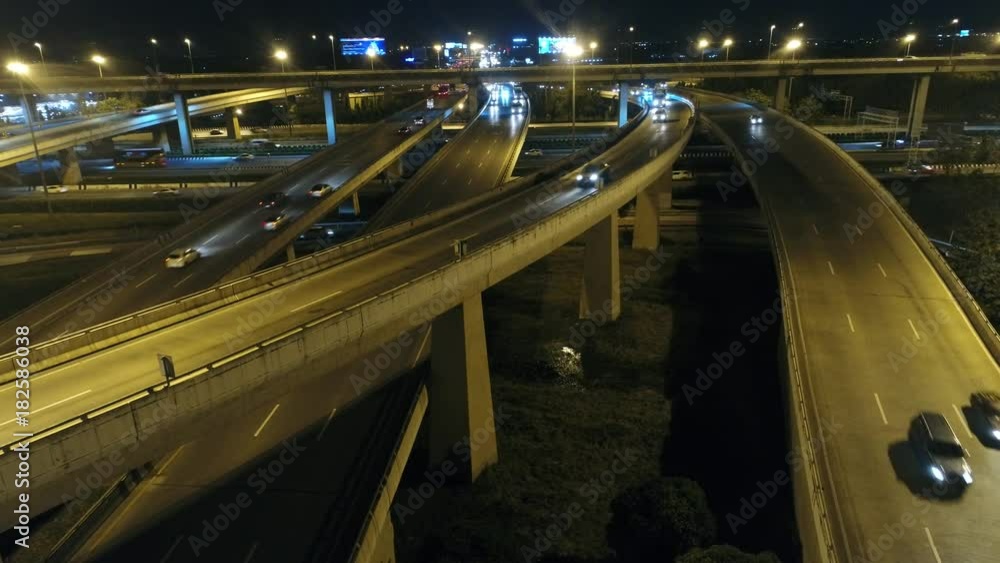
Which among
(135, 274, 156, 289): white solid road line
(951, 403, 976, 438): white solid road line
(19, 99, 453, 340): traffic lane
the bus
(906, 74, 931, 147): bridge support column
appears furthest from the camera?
(906, 74, 931, 147): bridge support column

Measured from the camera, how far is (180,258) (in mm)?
29047

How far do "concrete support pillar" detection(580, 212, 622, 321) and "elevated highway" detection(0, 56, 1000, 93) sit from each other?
46.2 metres

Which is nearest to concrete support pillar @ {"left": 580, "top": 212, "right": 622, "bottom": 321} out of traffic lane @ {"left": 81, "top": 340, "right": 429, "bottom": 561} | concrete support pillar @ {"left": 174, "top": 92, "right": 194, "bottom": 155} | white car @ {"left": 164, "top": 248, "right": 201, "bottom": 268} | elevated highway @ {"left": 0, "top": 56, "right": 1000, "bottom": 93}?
traffic lane @ {"left": 81, "top": 340, "right": 429, "bottom": 561}

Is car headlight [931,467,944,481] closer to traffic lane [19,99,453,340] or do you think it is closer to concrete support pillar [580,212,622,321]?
concrete support pillar [580,212,622,321]

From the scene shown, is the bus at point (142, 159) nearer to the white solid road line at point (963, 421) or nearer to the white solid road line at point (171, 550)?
the white solid road line at point (171, 550)

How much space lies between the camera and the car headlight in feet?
51.1

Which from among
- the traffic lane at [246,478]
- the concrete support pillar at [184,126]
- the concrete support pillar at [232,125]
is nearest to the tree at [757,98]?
the concrete support pillar at [232,125]

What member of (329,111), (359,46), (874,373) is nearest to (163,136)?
(329,111)

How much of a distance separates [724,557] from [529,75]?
70.2 metres

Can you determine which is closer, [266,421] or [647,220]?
[266,421]

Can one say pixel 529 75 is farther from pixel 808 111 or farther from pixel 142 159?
pixel 142 159

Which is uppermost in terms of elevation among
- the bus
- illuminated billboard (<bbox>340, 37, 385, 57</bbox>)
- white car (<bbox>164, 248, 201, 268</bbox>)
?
illuminated billboard (<bbox>340, 37, 385, 57</bbox>)

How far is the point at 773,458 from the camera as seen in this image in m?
23.7

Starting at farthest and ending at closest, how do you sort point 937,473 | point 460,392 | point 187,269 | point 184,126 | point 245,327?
point 184,126 < point 187,269 < point 460,392 < point 245,327 < point 937,473
